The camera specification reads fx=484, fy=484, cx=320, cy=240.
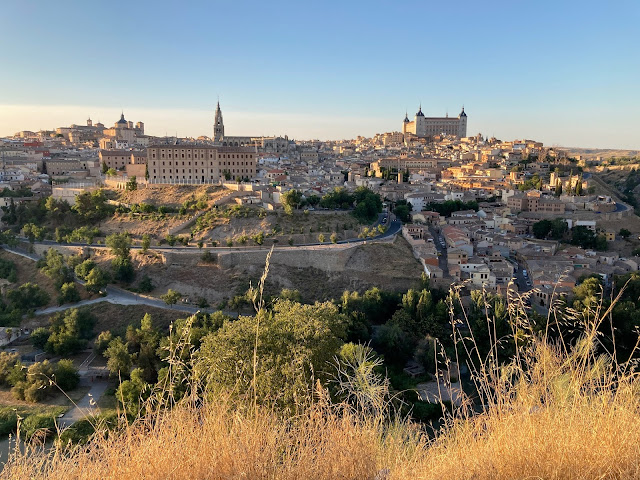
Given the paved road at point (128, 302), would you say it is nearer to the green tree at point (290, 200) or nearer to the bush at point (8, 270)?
the bush at point (8, 270)

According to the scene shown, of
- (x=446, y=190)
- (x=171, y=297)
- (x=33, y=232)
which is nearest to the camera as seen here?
(x=171, y=297)

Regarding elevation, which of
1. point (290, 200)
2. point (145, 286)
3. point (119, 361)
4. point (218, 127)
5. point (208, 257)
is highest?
point (218, 127)

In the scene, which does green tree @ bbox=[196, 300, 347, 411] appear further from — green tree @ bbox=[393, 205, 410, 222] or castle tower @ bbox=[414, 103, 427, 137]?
castle tower @ bbox=[414, 103, 427, 137]

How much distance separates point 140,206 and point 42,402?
1616 cm

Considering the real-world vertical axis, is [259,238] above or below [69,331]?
above

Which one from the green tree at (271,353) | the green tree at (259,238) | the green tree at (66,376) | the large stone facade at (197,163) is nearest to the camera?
the green tree at (271,353)

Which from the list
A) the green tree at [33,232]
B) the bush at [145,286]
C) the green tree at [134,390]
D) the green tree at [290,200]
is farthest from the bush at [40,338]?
the green tree at [290,200]

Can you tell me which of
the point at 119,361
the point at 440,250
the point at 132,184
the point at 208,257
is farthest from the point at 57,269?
the point at 440,250

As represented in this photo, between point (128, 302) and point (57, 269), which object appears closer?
point (128, 302)

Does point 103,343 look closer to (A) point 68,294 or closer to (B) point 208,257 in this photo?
(A) point 68,294

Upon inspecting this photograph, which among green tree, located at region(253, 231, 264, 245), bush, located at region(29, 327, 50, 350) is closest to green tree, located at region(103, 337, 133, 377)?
bush, located at region(29, 327, 50, 350)

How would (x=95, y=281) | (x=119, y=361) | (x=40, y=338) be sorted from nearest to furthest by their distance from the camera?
(x=119, y=361), (x=40, y=338), (x=95, y=281)

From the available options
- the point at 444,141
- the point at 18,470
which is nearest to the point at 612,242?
the point at 18,470

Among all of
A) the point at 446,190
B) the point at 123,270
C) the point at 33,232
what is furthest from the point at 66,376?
the point at 446,190
